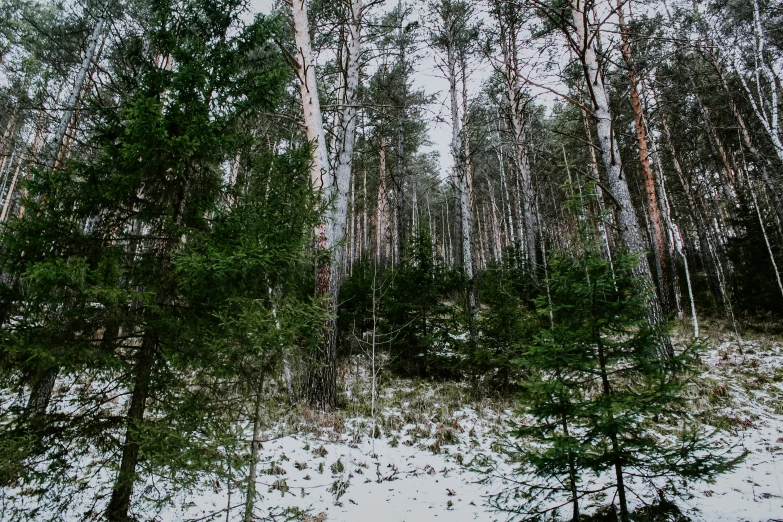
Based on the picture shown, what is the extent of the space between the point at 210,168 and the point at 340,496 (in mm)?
3893

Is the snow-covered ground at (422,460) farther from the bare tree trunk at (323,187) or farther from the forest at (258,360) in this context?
the bare tree trunk at (323,187)

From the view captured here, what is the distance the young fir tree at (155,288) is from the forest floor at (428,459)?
0.76 m

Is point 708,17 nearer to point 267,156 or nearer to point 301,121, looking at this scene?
point 301,121

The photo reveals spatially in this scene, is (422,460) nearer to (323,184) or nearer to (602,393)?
(602,393)

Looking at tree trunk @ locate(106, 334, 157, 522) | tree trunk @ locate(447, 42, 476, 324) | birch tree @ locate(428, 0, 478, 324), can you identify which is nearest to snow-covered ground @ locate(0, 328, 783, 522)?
tree trunk @ locate(106, 334, 157, 522)

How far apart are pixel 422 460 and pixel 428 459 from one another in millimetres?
90

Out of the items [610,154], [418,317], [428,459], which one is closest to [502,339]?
[418,317]

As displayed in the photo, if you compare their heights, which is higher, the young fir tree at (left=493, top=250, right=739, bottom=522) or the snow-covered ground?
the young fir tree at (left=493, top=250, right=739, bottom=522)

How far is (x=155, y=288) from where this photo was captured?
10.4ft

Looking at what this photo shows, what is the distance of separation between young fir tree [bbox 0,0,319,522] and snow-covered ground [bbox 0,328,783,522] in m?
0.75

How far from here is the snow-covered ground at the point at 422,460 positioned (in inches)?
136

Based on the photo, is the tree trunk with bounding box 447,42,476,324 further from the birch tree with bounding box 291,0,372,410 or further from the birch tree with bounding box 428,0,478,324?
the birch tree with bounding box 291,0,372,410

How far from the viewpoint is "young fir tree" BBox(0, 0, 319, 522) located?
2521 millimetres

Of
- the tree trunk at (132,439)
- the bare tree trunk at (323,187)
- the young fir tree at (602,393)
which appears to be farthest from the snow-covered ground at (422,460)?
the bare tree trunk at (323,187)
